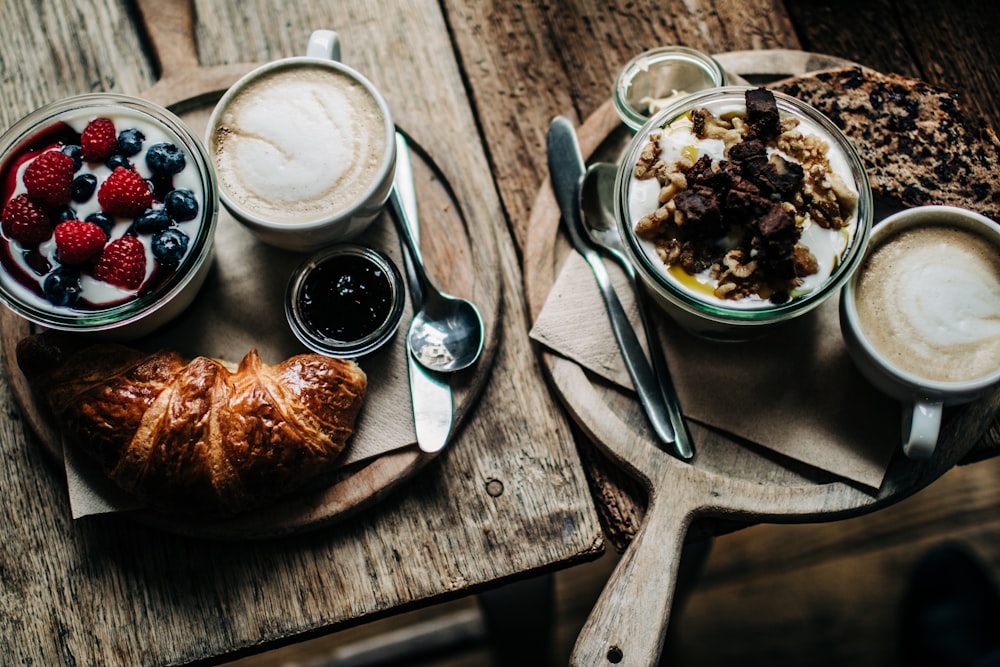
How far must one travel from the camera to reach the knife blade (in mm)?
1790

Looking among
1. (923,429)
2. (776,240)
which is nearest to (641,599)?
(923,429)

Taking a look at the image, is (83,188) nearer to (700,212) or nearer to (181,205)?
(181,205)

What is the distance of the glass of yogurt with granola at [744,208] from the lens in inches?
61.0

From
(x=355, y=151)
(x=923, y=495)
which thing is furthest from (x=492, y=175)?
(x=923, y=495)

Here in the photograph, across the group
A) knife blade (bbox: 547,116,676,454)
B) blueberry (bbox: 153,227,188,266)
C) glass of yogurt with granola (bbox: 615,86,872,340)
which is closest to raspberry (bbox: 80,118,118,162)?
blueberry (bbox: 153,227,188,266)

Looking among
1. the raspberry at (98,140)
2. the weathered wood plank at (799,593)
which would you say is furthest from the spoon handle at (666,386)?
the raspberry at (98,140)

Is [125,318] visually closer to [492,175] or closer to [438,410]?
[438,410]

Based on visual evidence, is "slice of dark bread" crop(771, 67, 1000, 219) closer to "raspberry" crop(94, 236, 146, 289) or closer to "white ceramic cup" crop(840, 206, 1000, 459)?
"white ceramic cup" crop(840, 206, 1000, 459)

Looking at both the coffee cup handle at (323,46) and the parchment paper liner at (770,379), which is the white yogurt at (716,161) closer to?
the parchment paper liner at (770,379)

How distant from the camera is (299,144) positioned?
171cm

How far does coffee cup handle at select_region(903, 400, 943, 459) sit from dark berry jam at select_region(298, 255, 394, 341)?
1.20 metres

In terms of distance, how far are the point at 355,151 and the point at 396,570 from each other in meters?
1.00

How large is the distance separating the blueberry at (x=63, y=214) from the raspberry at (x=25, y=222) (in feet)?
0.05

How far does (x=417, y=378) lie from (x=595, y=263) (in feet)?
1.74
